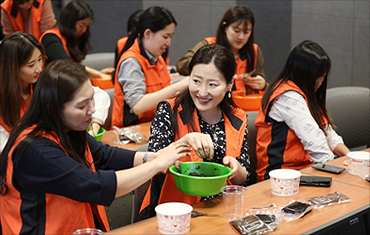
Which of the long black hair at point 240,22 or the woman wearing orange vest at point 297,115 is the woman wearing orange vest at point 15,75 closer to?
the woman wearing orange vest at point 297,115

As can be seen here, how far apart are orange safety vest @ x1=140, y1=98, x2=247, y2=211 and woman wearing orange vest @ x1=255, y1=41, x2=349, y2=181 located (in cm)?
42

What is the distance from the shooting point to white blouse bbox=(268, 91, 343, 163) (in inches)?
110

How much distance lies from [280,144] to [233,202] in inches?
41.9

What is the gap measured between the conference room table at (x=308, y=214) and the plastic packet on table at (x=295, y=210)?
0.02 m

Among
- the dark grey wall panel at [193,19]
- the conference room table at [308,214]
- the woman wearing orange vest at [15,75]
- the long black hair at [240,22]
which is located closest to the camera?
the conference room table at [308,214]

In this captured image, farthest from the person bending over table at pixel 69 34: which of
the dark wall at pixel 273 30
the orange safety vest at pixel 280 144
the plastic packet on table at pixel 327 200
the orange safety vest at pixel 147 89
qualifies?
the plastic packet on table at pixel 327 200

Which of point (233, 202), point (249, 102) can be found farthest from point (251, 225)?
point (249, 102)

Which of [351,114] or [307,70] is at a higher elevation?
[307,70]

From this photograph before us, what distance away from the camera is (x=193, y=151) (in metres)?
2.35

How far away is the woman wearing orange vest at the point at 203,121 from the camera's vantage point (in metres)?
2.34

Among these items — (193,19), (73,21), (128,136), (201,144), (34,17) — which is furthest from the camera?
(193,19)

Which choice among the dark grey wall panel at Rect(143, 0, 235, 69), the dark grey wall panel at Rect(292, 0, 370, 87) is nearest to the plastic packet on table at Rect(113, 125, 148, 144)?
the dark grey wall panel at Rect(292, 0, 370, 87)

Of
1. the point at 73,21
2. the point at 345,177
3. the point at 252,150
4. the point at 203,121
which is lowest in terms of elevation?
the point at 252,150

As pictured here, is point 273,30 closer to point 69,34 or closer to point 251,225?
point 69,34
